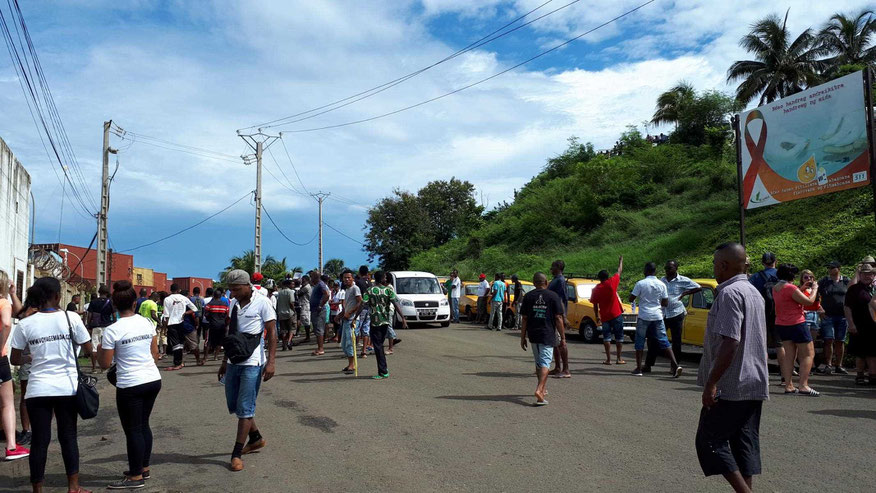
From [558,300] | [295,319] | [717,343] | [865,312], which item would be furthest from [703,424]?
[295,319]

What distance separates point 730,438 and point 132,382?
4592mm

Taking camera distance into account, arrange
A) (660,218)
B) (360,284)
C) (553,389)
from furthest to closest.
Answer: (660,218) < (360,284) < (553,389)

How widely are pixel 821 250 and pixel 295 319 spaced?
15443 mm

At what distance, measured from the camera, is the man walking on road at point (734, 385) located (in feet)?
13.7

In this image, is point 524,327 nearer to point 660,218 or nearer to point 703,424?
point 703,424

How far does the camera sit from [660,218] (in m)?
37.4

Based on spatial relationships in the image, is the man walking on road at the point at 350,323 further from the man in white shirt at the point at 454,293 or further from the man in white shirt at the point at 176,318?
the man in white shirt at the point at 454,293

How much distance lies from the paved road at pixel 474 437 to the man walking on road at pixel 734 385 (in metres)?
1.12

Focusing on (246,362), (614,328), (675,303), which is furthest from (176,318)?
(675,303)

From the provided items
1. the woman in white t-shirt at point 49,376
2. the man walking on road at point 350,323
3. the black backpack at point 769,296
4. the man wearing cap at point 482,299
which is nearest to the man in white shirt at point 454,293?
the man wearing cap at point 482,299

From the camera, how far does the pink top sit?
30.6 ft

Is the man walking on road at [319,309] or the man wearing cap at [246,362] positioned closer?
the man wearing cap at [246,362]

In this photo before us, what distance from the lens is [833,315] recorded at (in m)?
11.3

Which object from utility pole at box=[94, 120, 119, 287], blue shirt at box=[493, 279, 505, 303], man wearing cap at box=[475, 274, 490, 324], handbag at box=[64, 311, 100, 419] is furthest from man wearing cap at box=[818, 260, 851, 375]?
utility pole at box=[94, 120, 119, 287]
